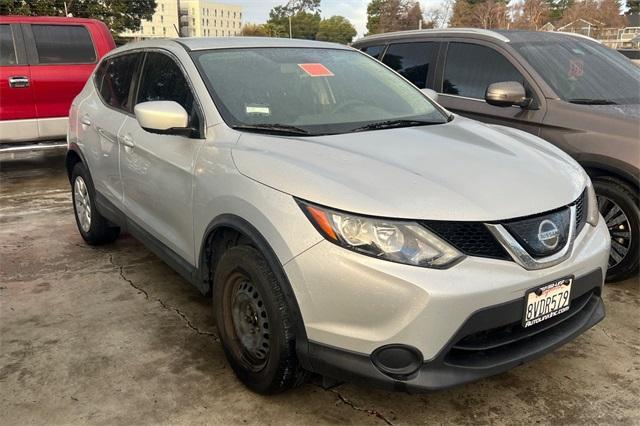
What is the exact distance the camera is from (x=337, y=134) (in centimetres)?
280

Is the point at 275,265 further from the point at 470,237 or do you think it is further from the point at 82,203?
the point at 82,203

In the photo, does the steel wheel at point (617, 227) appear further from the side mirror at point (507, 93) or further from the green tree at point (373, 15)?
the green tree at point (373, 15)

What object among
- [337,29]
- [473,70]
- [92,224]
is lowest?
[92,224]

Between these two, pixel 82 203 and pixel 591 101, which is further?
pixel 82 203

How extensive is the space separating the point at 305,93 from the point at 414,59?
252cm

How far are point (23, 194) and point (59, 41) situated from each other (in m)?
2.28

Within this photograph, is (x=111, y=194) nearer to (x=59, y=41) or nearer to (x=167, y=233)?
(x=167, y=233)

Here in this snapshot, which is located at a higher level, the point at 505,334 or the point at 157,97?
the point at 157,97

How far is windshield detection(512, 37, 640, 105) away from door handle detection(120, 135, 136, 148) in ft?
9.83

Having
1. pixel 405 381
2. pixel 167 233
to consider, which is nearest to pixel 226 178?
pixel 167 233

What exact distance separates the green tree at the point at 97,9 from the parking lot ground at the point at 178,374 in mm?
29089

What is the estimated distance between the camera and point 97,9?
1433 inches

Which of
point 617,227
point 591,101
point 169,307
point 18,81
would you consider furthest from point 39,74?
point 617,227

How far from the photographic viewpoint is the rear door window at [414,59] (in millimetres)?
5164
